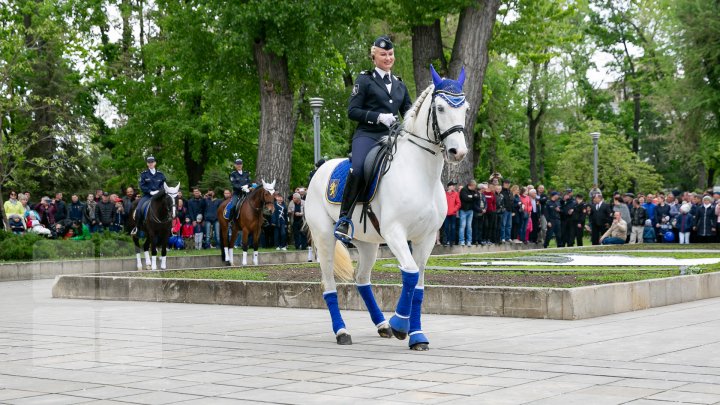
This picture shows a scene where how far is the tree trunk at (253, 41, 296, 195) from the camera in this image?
31891 mm

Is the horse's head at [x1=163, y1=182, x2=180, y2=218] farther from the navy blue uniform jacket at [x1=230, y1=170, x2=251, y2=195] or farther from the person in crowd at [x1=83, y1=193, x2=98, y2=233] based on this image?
the person in crowd at [x1=83, y1=193, x2=98, y2=233]

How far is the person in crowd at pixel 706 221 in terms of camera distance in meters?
31.7

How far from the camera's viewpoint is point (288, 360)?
9.80 meters

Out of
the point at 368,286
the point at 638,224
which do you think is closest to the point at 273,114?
the point at 638,224

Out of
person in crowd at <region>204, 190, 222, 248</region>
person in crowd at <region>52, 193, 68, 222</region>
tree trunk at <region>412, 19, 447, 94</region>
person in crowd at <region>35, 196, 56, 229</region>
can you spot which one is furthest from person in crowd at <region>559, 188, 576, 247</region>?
person in crowd at <region>35, 196, 56, 229</region>

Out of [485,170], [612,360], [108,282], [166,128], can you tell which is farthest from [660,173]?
[612,360]

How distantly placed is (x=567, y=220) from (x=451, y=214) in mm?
5848

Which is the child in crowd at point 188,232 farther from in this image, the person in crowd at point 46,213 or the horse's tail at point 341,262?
the horse's tail at point 341,262

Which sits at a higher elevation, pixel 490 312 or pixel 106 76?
pixel 106 76

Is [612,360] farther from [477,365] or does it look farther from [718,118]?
[718,118]

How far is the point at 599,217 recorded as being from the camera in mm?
34469

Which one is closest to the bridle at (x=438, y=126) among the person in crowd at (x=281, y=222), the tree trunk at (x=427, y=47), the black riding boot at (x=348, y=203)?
the black riding boot at (x=348, y=203)

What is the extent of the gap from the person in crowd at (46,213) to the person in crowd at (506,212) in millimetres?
14901

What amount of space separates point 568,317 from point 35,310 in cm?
840
